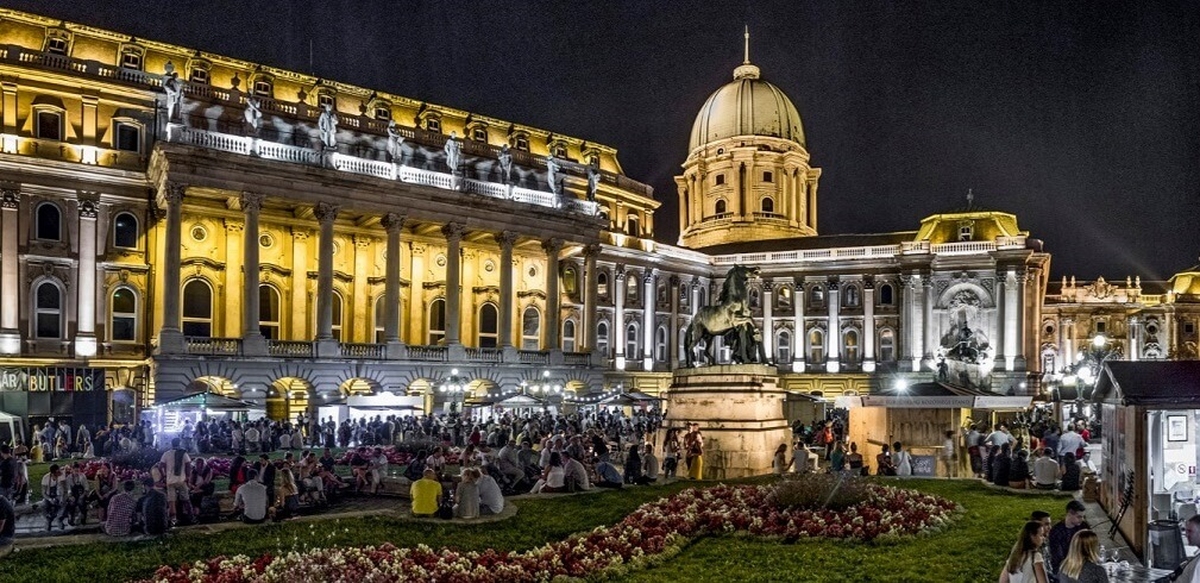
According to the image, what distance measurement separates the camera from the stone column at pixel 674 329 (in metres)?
77.5

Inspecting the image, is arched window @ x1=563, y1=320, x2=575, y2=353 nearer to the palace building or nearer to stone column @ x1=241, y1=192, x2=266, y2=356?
the palace building

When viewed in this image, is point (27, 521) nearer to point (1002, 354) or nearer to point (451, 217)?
point (451, 217)

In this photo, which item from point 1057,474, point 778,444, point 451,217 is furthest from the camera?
point 451,217

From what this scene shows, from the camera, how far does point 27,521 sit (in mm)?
19156

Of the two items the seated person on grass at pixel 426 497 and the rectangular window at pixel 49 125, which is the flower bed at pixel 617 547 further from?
the rectangular window at pixel 49 125

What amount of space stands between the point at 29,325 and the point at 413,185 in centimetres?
1928

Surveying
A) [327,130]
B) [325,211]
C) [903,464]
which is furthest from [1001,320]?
[903,464]

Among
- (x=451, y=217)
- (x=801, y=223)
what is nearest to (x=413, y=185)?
(x=451, y=217)

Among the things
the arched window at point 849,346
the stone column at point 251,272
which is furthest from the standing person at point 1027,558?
the arched window at point 849,346

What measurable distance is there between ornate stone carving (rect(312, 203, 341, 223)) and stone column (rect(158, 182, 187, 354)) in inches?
261

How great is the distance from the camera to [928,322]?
7669 cm

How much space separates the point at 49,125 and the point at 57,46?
4763mm

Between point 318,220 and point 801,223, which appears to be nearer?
point 318,220

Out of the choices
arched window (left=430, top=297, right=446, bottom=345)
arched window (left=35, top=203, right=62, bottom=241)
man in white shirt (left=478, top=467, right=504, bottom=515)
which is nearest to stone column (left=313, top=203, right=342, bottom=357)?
arched window (left=430, top=297, right=446, bottom=345)
